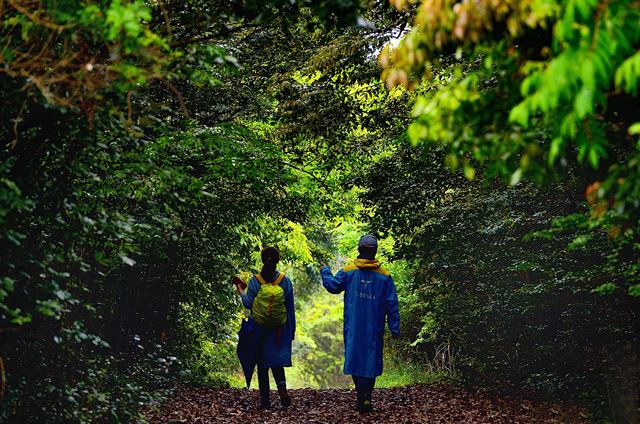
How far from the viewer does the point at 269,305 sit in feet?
28.0

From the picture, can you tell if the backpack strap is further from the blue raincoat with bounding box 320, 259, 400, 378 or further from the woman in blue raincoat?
the blue raincoat with bounding box 320, 259, 400, 378

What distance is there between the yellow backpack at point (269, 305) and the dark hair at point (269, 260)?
0.08 meters

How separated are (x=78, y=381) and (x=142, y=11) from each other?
3.32 m

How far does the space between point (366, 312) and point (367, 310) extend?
27 mm

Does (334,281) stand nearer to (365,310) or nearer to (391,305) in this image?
(365,310)

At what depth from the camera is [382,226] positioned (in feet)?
31.7

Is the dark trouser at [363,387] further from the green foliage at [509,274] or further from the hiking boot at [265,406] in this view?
the green foliage at [509,274]

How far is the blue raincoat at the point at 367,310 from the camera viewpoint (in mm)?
8195

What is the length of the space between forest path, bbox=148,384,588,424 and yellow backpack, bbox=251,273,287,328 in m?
1.12

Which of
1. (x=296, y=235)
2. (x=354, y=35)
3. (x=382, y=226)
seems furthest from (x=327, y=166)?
(x=296, y=235)

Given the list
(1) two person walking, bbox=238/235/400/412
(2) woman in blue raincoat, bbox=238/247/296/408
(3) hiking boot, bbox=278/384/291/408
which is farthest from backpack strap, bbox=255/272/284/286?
(3) hiking boot, bbox=278/384/291/408

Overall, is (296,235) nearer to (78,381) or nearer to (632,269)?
(78,381)

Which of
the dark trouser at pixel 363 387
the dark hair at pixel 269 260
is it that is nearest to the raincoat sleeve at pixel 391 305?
the dark trouser at pixel 363 387

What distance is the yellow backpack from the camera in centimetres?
853
